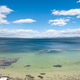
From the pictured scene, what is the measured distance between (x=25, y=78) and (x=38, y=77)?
178cm

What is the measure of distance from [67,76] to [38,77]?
4180 millimetres

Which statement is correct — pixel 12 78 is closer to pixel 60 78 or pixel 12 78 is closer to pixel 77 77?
Result: pixel 60 78

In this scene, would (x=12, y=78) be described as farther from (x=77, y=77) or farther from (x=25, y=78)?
(x=77, y=77)

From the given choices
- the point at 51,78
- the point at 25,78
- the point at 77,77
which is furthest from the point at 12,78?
the point at 77,77

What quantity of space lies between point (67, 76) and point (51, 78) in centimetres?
242

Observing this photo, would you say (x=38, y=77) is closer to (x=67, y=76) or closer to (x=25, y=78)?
(x=25, y=78)

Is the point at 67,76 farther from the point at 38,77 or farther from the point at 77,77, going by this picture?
the point at 38,77

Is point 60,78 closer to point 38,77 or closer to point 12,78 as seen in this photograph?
point 38,77

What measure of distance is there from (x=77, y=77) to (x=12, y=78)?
8978 mm

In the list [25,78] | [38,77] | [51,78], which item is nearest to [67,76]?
[51,78]

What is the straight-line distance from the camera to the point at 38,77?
10391 millimetres

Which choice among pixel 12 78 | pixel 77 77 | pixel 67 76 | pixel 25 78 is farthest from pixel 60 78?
pixel 12 78

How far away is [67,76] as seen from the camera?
35.1ft

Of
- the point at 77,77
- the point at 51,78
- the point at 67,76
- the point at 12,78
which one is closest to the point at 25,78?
the point at 12,78
